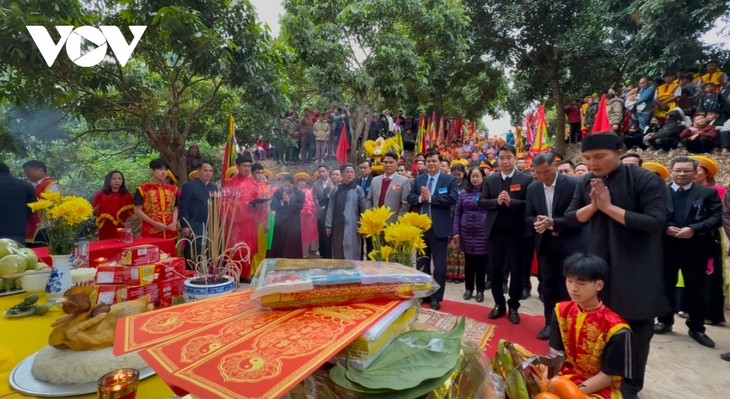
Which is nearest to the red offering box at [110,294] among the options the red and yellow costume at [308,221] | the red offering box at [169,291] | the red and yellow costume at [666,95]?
the red offering box at [169,291]

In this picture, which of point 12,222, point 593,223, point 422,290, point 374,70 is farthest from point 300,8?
point 422,290

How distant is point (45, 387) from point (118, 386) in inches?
17.5

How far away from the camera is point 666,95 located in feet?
29.2

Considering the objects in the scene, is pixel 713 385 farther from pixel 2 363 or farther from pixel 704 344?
pixel 2 363

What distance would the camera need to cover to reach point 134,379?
2.83 feet

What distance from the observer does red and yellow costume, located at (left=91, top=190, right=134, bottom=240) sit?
3982 millimetres

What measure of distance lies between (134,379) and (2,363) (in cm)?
73

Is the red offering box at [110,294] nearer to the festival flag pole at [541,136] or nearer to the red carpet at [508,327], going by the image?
the red carpet at [508,327]

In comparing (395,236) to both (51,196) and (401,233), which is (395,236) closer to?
(401,233)

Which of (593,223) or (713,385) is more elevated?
(593,223)

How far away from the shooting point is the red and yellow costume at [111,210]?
157 inches

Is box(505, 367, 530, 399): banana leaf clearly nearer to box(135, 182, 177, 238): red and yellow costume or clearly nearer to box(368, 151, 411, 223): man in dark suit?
box(368, 151, 411, 223): man in dark suit

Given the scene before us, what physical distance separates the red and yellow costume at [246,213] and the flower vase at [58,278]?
2775 mm

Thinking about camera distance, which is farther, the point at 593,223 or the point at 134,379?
the point at 593,223
